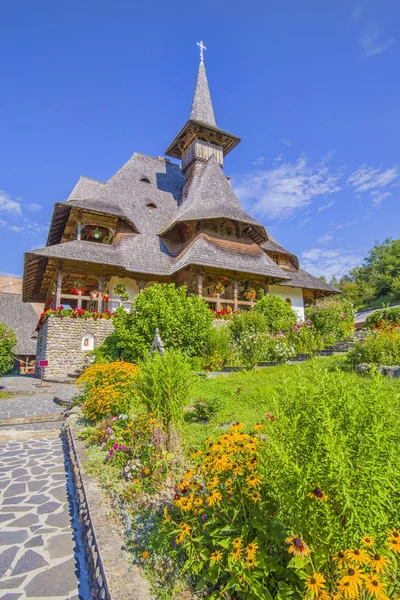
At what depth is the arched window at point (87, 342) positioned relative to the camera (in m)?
14.9

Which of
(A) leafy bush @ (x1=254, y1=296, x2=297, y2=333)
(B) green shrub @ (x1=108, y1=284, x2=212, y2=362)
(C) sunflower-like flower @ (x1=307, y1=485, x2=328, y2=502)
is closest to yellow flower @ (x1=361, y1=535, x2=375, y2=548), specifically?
(C) sunflower-like flower @ (x1=307, y1=485, x2=328, y2=502)

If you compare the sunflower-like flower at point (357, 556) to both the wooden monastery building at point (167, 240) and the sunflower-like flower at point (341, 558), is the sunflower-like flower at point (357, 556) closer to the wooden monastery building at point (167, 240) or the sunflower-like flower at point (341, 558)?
the sunflower-like flower at point (341, 558)

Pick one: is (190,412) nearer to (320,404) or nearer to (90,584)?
(90,584)

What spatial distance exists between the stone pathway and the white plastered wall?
17.7 meters

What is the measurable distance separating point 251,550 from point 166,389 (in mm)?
2704

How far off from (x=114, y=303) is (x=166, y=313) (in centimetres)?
683

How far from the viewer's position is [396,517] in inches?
60.1

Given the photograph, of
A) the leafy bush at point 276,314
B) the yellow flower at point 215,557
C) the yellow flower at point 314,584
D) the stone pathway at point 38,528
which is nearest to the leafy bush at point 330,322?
the leafy bush at point 276,314

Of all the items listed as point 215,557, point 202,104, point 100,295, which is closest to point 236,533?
point 215,557

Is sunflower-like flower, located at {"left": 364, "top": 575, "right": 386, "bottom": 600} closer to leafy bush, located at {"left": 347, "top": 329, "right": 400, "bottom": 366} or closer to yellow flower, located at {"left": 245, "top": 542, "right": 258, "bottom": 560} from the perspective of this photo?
yellow flower, located at {"left": 245, "top": 542, "right": 258, "bottom": 560}

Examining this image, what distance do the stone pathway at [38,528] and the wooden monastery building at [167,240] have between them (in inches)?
435

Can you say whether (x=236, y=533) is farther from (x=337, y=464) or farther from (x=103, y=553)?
(x=103, y=553)

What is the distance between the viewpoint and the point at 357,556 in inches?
50.7

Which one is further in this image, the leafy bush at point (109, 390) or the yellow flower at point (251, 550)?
the leafy bush at point (109, 390)
